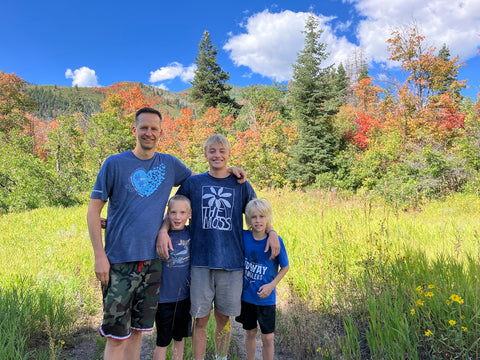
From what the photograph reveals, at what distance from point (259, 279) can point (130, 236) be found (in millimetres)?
1025

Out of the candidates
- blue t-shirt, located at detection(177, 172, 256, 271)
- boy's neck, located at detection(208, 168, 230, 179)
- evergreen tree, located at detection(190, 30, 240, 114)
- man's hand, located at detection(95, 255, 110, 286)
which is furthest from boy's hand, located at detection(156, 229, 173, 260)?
evergreen tree, located at detection(190, 30, 240, 114)

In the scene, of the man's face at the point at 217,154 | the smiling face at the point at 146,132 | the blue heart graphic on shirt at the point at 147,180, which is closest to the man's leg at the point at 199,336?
the blue heart graphic on shirt at the point at 147,180

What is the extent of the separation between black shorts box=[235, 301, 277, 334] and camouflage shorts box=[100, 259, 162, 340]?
2.30 ft

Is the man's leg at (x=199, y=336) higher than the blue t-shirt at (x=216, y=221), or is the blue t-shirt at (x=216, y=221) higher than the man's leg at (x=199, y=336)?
the blue t-shirt at (x=216, y=221)

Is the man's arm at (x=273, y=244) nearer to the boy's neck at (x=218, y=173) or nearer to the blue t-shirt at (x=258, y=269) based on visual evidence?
the blue t-shirt at (x=258, y=269)

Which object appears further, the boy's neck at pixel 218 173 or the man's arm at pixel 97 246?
the boy's neck at pixel 218 173

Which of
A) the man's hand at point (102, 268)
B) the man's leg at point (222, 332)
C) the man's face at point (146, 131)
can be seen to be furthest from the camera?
the man's leg at point (222, 332)

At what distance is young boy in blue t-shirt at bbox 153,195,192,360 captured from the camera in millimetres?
2051

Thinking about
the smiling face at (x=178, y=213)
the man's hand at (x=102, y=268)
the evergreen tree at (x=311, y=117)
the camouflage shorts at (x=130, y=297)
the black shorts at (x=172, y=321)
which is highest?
the evergreen tree at (x=311, y=117)

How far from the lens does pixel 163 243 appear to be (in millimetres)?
1939

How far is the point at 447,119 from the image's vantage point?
487 inches

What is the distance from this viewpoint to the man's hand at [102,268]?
5.93ft

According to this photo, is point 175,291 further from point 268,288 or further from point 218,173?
point 218,173

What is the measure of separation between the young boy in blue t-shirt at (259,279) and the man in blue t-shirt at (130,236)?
0.70 m
